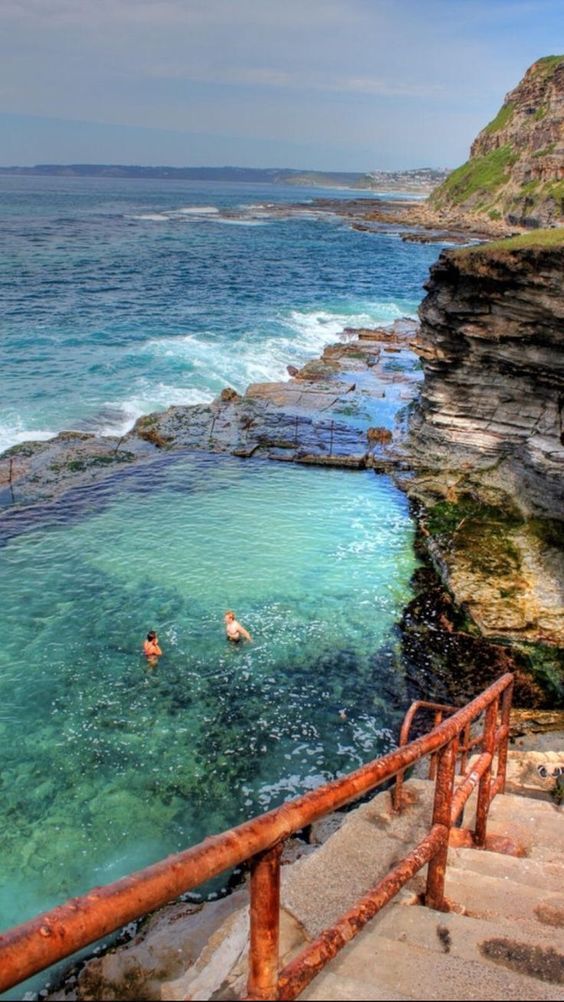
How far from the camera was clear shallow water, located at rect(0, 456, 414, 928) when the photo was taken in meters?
10.5

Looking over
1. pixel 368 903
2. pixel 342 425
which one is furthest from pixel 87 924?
pixel 342 425

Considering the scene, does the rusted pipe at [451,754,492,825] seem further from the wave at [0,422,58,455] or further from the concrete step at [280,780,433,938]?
the wave at [0,422,58,455]

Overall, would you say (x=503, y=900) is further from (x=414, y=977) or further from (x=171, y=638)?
(x=171, y=638)

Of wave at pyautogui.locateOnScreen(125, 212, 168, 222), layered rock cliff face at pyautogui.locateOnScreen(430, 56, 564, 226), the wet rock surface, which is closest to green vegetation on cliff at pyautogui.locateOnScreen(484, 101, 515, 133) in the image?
layered rock cliff face at pyautogui.locateOnScreen(430, 56, 564, 226)

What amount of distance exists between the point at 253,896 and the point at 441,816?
2.04 metres

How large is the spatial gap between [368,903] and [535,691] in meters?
11.0

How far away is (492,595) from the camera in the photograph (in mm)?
16109

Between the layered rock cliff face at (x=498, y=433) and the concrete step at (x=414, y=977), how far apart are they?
11923 mm

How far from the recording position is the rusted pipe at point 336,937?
296 centimetres

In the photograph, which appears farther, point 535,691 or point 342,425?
point 342,425

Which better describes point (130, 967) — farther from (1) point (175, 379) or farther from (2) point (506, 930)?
(1) point (175, 379)

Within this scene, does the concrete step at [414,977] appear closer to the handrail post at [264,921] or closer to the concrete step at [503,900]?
the handrail post at [264,921]

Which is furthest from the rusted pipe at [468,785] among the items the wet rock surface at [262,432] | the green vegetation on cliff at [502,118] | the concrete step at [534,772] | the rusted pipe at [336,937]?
the green vegetation on cliff at [502,118]

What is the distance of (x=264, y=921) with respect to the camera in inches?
118
